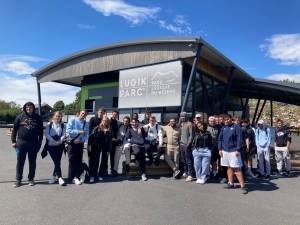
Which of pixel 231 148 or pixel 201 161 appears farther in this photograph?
pixel 201 161

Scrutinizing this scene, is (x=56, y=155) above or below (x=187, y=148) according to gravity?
below

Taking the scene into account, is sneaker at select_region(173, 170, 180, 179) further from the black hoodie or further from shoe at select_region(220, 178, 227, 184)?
the black hoodie

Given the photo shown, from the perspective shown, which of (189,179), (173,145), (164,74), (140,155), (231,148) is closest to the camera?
(231,148)

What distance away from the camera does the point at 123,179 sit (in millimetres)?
6504

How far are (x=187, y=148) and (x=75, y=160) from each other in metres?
2.99

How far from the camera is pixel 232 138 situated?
6004 millimetres

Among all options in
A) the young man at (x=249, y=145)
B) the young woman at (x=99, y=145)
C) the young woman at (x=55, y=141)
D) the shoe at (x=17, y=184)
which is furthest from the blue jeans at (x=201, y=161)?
the shoe at (x=17, y=184)

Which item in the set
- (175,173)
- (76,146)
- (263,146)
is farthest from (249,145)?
(76,146)

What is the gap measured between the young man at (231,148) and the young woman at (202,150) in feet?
1.19

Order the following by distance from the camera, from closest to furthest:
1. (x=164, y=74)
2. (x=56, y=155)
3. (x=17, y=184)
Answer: (x=17, y=184)
(x=56, y=155)
(x=164, y=74)

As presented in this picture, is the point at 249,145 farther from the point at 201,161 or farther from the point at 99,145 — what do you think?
the point at 99,145

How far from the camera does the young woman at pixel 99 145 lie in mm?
6363

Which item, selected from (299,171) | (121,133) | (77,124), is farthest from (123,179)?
(299,171)

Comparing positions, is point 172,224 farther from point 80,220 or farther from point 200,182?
point 200,182
